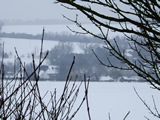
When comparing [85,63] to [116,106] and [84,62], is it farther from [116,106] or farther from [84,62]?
[116,106]

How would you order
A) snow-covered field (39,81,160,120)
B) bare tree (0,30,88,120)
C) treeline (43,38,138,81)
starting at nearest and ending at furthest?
1. bare tree (0,30,88,120)
2. snow-covered field (39,81,160,120)
3. treeline (43,38,138,81)

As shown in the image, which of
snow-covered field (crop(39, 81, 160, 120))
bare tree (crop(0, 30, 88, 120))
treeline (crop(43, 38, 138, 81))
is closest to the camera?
bare tree (crop(0, 30, 88, 120))

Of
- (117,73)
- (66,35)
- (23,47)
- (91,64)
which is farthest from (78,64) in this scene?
(66,35)

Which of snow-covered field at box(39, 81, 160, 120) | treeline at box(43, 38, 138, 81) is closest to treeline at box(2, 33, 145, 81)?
treeline at box(43, 38, 138, 81)

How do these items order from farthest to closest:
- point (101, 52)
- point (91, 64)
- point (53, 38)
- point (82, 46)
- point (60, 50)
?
point (53, 38), point (60, 50), point (82, 46), point (91, 64), point (101, 52)

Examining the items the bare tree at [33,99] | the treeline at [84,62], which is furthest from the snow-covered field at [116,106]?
the treeline at [84,62]

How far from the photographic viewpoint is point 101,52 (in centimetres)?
6184

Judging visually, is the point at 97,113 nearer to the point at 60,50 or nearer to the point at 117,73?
the point at 117,73

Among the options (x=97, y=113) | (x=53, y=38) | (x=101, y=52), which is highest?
(x=53, y=38)

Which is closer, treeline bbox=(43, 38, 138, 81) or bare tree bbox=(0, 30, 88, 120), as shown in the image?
bare tree bbox=(0, 30, 88, 120)

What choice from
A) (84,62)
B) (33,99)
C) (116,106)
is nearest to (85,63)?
(84,62)

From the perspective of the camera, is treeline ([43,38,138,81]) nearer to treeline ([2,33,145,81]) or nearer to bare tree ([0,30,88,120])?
treeline ([2,33,145,81])

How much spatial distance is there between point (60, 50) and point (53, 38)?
1337 centimetres

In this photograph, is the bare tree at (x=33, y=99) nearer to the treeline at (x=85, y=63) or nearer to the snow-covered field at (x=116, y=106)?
the snow-covered field at (x=116, y=106)
